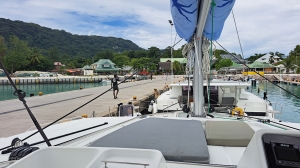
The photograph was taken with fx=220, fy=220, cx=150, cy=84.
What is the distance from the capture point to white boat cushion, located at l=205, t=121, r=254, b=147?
2273 millimetres

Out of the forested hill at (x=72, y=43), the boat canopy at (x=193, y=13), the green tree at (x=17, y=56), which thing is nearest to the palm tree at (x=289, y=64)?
the boat canopy at (x=193, y=13)

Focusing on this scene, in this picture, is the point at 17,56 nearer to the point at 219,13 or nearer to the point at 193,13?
the point at 193,13

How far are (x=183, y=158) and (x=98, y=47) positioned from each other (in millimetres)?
144902

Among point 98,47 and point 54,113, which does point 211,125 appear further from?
point 98,47

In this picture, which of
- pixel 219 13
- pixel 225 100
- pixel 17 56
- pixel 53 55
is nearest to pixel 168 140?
pixel 219 13

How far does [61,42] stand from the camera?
12100cm

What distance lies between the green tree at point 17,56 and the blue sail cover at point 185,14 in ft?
196

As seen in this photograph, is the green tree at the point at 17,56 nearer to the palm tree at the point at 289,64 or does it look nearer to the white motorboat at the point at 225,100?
the white motorboat at the point at 225,100

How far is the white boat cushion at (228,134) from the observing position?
7.46 feet

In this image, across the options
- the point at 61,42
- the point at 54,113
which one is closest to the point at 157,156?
Answer: the point at 54,113

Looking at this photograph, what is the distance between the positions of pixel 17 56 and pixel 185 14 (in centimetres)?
6630

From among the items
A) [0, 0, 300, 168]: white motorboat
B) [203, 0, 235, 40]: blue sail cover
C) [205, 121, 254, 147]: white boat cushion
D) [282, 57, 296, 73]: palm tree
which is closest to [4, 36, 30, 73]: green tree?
[203, 0, 235, 40]: blue sail cover

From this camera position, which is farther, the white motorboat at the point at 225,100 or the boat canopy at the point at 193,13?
the white motorboat at the point at 225,100

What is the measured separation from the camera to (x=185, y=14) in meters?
3.22
